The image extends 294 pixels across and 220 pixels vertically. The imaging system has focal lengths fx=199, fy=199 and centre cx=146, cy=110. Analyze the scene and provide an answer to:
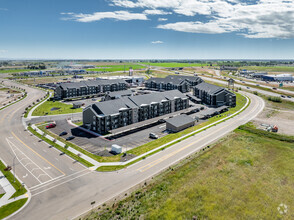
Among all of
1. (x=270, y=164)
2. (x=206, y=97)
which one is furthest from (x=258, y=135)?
(x=206, y=97)

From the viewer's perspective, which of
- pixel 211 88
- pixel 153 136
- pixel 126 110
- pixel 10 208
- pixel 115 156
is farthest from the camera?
pixel 211 88

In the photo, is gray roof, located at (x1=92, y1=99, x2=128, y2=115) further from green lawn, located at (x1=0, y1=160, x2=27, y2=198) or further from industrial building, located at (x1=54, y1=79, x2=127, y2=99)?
industrial building, located at (x1=54, y1=79, x2=127, y2=99)

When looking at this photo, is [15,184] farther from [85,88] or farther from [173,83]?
[173,83]

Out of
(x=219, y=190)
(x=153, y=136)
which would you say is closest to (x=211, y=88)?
(x=153, y=136)

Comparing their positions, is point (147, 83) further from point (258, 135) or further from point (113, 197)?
point (113, 197)

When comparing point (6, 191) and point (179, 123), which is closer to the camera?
point (6, 191)

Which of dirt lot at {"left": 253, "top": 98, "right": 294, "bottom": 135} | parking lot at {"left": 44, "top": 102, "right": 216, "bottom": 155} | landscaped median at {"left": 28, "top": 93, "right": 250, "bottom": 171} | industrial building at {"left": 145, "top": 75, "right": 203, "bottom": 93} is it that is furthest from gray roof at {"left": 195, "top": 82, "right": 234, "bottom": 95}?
parking lot at {"left": 44, "top": 102, "right": 216, "bottom": 155}
